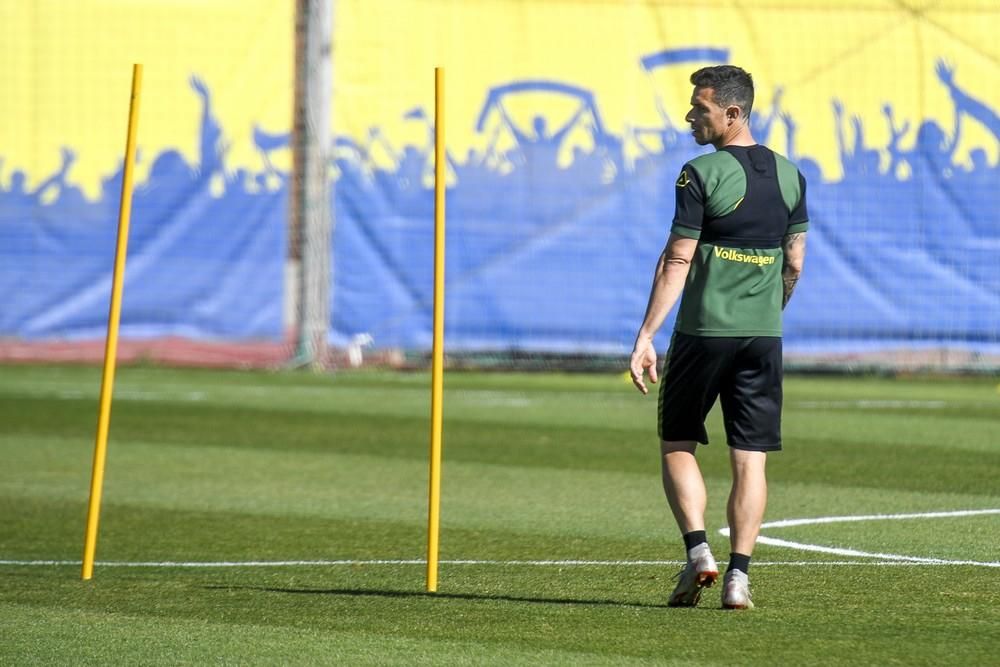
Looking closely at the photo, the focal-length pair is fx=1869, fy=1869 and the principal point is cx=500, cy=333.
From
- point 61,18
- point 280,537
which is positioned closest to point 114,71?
point 61,18

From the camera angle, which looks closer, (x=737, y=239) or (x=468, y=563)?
(x=737, y=239)

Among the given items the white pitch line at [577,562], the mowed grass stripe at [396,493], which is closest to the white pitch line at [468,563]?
the white pitch line at [577,562]

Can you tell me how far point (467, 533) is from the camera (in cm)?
938

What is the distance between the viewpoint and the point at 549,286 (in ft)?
68.5

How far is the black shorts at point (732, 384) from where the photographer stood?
21.9 feet

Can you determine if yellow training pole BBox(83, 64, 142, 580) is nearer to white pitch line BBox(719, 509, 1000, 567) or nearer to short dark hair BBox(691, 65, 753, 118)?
short dark hair BBox(691, 65, 753, 118)

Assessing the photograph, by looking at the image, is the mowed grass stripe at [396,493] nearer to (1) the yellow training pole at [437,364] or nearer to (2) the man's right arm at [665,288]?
(1) the yellow training pole at [437,364]

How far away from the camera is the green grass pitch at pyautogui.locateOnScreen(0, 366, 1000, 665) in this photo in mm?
6051

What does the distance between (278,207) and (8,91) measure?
3.39 metres

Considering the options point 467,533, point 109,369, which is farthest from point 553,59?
point 109,369

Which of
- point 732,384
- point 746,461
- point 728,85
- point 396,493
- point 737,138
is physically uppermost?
point 728,85

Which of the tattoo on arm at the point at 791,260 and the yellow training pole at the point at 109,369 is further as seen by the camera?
the yellow training pole at the point at 109,369

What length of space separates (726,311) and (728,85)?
80 cm

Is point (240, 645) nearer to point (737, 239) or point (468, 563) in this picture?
point (737, 239)
